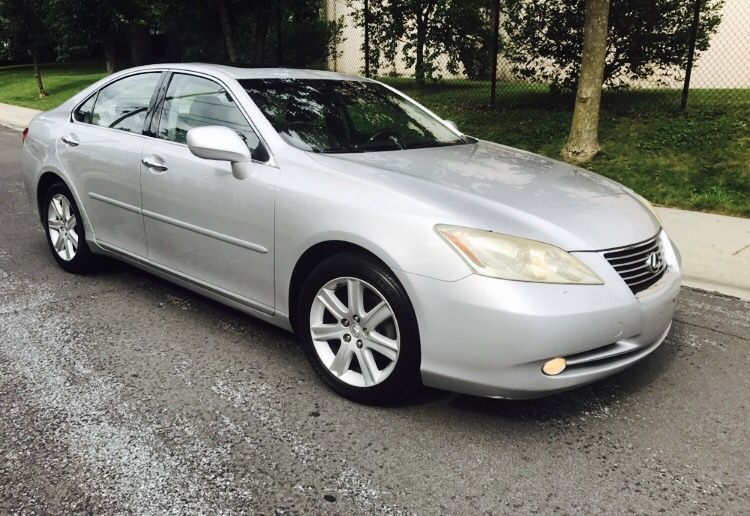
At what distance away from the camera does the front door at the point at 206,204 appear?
372 cm

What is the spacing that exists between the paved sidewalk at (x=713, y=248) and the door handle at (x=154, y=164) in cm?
377

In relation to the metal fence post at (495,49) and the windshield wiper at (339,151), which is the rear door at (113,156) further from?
the metal fence post at (495,49)

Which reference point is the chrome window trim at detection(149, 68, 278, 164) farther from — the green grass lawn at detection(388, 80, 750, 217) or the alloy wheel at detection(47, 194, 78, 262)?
the green grass lawn at detection(388, 80, 750, 217)

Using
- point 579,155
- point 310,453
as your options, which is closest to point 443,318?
point 310,453

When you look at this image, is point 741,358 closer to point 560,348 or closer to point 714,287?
point 714,287

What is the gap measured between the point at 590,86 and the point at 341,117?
5.56 meters

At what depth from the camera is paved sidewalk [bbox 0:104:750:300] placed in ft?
17.5

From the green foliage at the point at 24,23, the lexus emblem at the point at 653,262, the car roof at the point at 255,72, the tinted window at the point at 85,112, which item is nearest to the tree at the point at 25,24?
the green foliage at the point at 24,23

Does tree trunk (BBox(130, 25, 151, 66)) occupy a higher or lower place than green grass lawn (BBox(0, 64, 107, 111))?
higher

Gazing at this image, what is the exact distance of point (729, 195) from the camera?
7.58 m

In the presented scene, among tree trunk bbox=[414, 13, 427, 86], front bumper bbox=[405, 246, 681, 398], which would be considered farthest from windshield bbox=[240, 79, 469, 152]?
tree trunk bbox=[414, 13, 427, 86]

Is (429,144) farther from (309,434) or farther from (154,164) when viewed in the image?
(309,434)

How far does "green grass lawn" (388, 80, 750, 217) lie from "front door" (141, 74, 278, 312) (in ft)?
17.5

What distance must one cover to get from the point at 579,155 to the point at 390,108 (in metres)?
4.96
